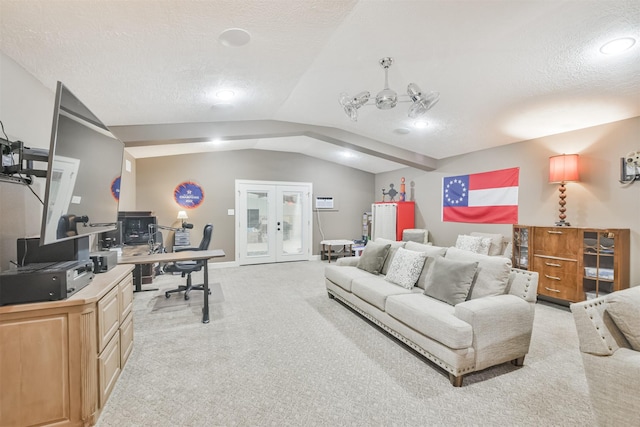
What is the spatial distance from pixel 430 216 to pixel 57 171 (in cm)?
597

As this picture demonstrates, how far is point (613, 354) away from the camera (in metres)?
1.49

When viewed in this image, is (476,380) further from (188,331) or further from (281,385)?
(188,331)

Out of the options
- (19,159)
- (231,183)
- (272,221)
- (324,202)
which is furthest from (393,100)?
(324,202)

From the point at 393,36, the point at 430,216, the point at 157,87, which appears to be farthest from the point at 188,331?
the point at 430,216

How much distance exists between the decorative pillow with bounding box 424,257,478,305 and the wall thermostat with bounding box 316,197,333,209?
4946mm

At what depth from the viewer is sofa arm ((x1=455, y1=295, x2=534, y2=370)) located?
2.12 meters

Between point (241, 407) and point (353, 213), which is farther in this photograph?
point (353, 213)

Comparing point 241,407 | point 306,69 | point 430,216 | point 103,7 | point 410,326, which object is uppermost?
point 306,69

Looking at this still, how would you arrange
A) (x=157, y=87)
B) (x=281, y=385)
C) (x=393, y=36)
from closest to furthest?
1. (x=281, y=385)
2. (x=393, y=36)
3. (x=157, y=87)

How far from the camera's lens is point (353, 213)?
7965 mm

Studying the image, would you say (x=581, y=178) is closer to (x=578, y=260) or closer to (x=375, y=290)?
(x=578, y=260)

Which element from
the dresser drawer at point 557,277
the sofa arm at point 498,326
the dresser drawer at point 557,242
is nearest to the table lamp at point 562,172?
the dresser drawer at point 557,242

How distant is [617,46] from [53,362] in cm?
450

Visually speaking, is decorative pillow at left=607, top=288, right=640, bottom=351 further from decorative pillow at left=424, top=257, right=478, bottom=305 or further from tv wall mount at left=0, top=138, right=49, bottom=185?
tv wall mount at left=0, top=138, right=49, bottom=185
